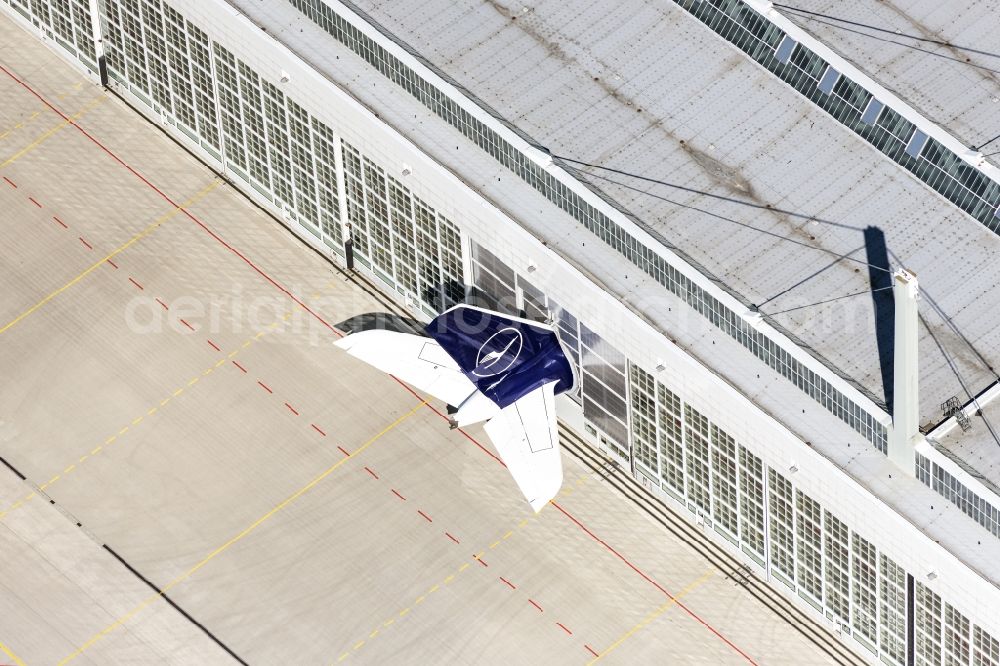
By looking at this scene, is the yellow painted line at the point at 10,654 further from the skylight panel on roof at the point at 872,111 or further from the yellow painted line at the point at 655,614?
the skylight panel on roof at the point at 872,111

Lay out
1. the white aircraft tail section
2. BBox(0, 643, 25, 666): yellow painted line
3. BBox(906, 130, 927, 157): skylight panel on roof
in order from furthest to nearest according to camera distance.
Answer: the white aircraft tail section, BBox(0, 643, 25, 666): yellow painted line, BBox(906, 130, 927, 157): skylight panel on roof

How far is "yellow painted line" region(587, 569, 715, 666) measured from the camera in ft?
585

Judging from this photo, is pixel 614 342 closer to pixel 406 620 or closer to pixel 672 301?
pixel 672 301

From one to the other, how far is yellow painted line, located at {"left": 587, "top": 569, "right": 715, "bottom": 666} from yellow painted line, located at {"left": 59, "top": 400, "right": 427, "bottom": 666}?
70.8ft

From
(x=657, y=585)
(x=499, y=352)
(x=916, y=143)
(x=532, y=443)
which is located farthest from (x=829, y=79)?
(x=657, y=585)

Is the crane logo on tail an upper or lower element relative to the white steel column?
lower

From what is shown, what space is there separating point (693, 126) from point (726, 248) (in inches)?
385

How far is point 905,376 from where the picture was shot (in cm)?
16062

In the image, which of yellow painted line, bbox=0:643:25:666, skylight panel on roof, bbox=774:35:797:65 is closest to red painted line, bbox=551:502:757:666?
skylight panel on roof, bbox=774:35:797:65

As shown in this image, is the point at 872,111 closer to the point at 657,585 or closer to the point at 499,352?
the point at 499,352

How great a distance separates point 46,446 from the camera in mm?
187500

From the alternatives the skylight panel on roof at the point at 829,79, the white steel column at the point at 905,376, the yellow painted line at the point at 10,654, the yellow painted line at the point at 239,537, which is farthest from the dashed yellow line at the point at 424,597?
the skylight panel on roof at the point at 829,79

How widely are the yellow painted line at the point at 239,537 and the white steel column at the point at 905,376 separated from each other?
37.3 meters

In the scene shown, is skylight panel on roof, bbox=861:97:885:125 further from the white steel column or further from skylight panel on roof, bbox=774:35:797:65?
the white steel column
